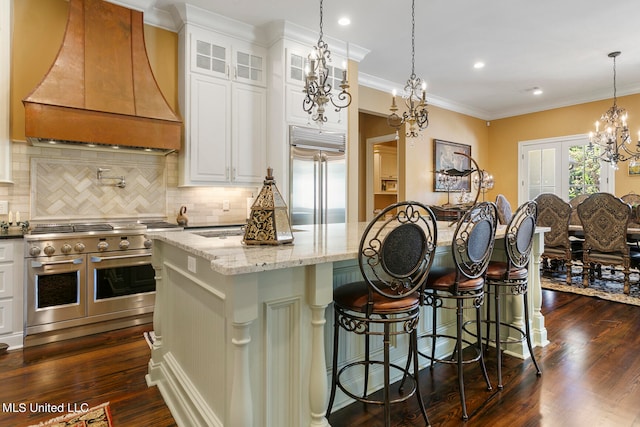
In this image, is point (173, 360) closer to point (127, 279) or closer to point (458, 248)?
point (127, 279)

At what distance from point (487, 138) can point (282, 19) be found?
18.9 feet

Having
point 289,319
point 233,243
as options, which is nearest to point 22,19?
point 233,243

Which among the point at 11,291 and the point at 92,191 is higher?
the point at 92,191

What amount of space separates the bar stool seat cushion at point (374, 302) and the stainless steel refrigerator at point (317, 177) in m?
2.36

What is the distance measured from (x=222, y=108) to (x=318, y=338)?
3065mm

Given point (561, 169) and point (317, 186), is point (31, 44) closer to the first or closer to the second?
point (317, 186)

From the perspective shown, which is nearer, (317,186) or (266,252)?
(266,252)

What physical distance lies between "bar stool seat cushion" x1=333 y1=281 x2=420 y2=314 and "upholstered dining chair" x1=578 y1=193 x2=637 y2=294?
3869 mm

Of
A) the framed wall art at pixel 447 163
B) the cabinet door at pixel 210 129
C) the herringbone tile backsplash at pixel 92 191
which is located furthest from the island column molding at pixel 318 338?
the framed wall art at pixel 447 163

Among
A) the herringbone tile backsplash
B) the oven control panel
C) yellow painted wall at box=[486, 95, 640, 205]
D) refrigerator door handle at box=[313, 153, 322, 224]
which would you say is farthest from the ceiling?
the oven control panel

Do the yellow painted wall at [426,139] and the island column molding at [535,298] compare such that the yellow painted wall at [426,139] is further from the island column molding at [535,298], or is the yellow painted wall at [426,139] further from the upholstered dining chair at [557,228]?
the island column molding at [535,298]

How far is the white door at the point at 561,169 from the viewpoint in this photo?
6.30 meters

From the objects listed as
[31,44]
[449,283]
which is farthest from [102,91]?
[449,283]

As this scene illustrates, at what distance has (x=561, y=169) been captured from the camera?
6.73 metres
